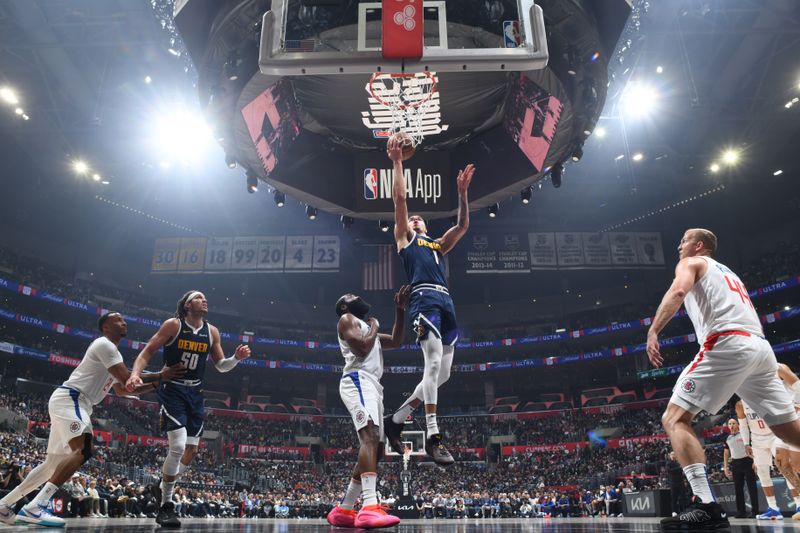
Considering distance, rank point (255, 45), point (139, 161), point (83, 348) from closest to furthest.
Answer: point (255, 45) → point (139, 161) → point (83, 348)

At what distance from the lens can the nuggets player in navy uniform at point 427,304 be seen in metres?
4.70

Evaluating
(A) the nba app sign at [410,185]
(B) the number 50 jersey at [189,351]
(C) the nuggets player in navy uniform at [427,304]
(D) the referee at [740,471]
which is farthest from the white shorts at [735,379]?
(D) the referee at [740,471]

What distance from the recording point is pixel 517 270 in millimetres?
24266

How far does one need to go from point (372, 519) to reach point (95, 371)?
3.32 metres

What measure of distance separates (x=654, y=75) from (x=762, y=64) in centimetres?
322

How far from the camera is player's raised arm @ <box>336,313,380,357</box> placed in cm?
443

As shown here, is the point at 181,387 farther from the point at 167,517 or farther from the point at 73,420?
the point at 167,517

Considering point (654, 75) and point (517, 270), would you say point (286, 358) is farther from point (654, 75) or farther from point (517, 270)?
point (654, 75)

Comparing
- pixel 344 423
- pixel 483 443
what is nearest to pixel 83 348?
pixel 344 423

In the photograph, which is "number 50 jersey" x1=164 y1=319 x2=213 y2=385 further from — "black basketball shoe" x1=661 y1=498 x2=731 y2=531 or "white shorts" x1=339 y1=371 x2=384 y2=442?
"black basketball shoe" x1=661 y1=498 x2=731 y2=531

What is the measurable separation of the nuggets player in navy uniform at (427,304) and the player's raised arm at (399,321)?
0.08m

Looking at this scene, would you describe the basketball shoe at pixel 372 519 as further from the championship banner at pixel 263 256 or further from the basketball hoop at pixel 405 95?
the championship banner at pixel 263 256

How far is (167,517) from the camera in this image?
4.95 m

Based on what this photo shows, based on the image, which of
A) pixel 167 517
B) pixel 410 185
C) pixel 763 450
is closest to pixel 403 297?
pixel 167 517
